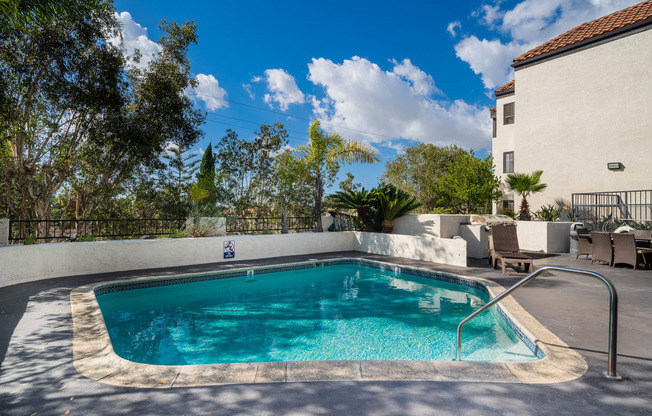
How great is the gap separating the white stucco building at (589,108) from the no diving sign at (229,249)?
13901mm

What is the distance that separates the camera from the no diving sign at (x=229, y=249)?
10281 millimetres

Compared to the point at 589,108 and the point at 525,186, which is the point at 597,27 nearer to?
the point at 589,108

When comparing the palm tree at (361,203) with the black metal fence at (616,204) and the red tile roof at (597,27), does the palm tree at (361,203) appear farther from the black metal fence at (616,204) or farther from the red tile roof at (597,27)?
the red tile roof at (597,27)

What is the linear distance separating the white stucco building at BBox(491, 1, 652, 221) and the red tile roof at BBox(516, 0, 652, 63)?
0.15 feet

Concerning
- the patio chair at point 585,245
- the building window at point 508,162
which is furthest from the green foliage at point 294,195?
the building window at point 508,162

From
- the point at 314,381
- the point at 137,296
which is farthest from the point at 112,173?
the point at 314,381

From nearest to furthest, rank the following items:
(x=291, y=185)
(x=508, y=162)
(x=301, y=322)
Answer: (x=301, y=322) < (x=291, y=185) < (x=508, y=162)

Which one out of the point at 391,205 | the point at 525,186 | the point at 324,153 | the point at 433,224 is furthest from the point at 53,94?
the point at 525,186

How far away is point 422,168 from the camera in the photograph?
92.3 ft

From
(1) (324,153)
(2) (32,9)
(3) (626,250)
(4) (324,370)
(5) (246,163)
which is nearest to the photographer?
(4) (324,370)

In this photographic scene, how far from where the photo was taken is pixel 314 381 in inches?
116

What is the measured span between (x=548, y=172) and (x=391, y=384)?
632 inches

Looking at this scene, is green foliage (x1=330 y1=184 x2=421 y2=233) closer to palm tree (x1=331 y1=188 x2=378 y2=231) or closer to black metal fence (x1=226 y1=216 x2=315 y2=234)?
palm tree (x1=331 y1=188 x2=378 y2=231)

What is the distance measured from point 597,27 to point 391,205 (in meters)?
12.5
